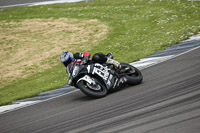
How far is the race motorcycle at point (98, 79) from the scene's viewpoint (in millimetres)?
7691

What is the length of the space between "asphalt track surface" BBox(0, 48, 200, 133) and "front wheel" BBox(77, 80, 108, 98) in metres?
0.16

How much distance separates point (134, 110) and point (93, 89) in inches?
80.3

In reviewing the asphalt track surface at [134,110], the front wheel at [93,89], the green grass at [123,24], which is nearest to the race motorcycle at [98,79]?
the front wheel at [93,89]

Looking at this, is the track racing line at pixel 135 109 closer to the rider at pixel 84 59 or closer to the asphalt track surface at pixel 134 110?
the asphalt track surface at pixel 134 110

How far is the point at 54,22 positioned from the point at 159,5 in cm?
677

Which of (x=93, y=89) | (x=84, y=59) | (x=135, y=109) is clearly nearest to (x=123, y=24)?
(x=84, y=59)

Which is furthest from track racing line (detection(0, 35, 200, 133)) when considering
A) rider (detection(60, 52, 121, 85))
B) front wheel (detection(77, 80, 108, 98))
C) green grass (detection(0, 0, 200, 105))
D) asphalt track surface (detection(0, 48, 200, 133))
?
green grass (detection(0, 0, 200, 105))

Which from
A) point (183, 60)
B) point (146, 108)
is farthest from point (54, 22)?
point (146, 108)

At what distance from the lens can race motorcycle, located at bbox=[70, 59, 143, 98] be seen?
769 centimetres

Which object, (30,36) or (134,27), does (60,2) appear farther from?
(134,27)

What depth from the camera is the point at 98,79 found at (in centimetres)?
802

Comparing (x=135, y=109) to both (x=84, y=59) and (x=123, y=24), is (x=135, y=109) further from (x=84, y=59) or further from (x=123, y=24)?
(x=123, y=24)

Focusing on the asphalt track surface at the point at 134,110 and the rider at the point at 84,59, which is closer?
the asphalt track surface at the point at 134,110

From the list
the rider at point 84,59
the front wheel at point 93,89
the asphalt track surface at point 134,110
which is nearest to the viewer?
the asphalt track surface at point 134,110
